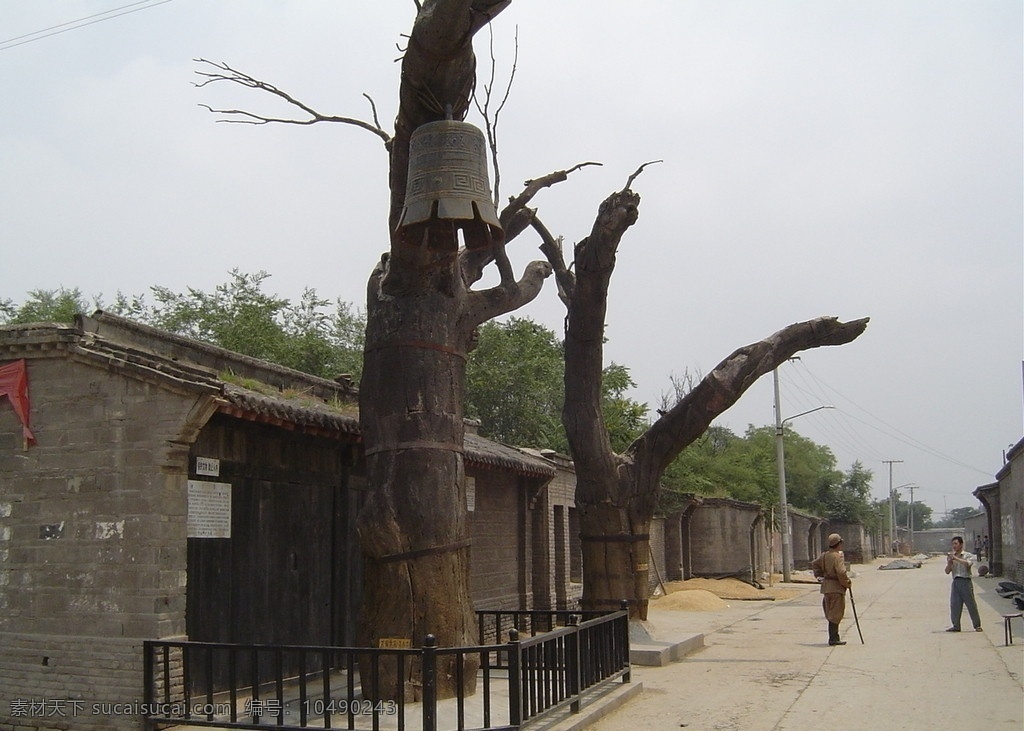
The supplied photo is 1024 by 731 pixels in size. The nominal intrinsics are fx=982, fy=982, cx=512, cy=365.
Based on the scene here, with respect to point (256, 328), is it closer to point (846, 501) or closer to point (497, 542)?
point (497, 542)

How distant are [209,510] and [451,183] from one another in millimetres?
4330

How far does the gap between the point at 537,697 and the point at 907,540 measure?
111 meters

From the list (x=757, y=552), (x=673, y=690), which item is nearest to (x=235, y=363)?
(x=673, y=690)

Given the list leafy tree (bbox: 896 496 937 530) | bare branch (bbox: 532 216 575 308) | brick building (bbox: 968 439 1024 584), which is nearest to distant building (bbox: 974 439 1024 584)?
brick building (bbox: 968 439 1024 584)

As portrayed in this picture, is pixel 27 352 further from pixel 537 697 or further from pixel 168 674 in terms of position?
pixel 537 697

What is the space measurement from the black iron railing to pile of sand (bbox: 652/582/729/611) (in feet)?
47.4

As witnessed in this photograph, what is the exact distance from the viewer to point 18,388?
951 cm

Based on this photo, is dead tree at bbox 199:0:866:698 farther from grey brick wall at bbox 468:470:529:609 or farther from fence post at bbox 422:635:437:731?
grey brick wall at bbox 468:470:529:609

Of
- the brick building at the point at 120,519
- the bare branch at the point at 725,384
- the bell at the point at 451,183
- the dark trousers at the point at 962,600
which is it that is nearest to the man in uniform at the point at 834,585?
the dark trousers at the point at 962,600

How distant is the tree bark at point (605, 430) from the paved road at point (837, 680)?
5.02 feet

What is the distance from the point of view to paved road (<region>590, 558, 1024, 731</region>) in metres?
9.24

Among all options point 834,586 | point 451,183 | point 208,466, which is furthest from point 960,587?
point 451,183

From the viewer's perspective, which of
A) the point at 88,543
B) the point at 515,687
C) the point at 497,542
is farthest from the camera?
the point at 497,542

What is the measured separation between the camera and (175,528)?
29.7 ft
